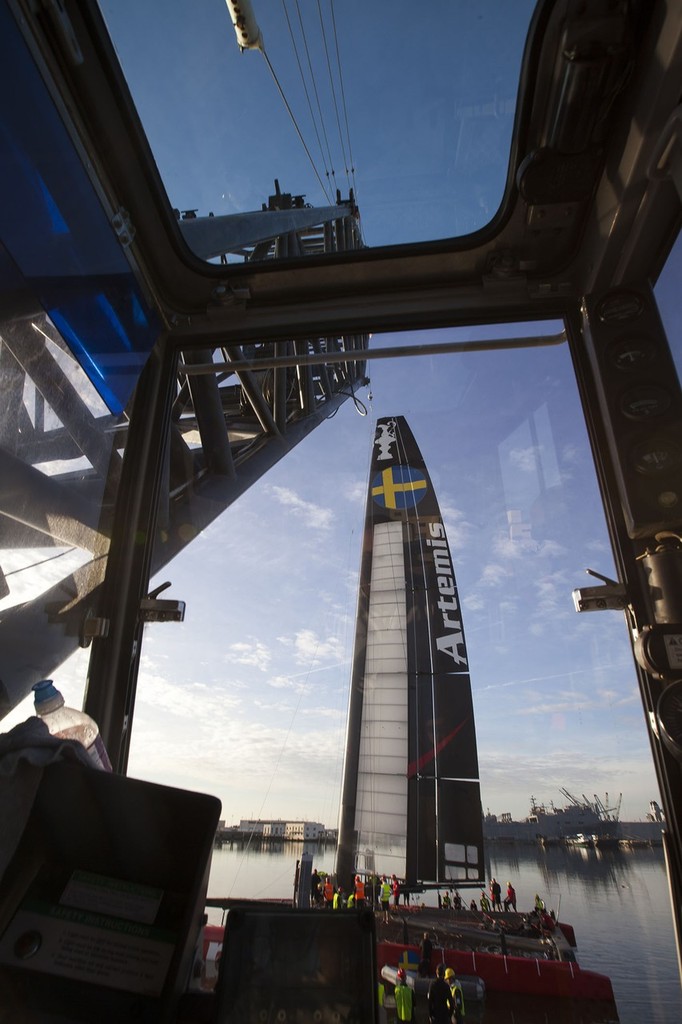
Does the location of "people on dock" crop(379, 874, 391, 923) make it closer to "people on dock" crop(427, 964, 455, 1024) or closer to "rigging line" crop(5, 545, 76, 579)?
"people on dock" crop(427, 964, 455, 1024)

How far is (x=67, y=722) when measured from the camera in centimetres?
149

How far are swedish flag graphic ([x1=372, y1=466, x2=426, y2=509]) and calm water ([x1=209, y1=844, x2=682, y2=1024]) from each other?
45.5 inches

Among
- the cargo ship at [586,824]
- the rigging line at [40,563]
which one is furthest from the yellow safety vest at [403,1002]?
the rigging line at [40,563]

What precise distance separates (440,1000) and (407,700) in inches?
40.1

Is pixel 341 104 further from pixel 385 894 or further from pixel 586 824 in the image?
pixel 385 894

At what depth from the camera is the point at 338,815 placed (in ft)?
5.94

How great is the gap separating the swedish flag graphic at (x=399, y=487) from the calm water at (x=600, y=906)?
3.79ft

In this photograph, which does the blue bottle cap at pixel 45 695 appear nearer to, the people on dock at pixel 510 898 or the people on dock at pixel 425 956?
the people on dock at pixel 425 956

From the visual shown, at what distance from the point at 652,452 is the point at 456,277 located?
0.98 meters

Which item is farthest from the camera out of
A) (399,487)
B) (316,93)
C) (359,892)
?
(399,487)

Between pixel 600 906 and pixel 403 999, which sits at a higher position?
pixel 600 906

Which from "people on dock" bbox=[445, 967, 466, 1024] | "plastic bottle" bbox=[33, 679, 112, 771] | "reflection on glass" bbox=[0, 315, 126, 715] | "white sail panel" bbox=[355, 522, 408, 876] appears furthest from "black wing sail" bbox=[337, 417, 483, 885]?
"reflection on glass" bbox=[0, 315, 126, 715]

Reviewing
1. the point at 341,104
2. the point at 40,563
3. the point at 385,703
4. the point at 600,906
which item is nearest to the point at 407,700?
the point at 385,703

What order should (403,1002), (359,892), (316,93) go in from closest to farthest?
1. (403,1002)
2. (359,892)
3. (316,93)
